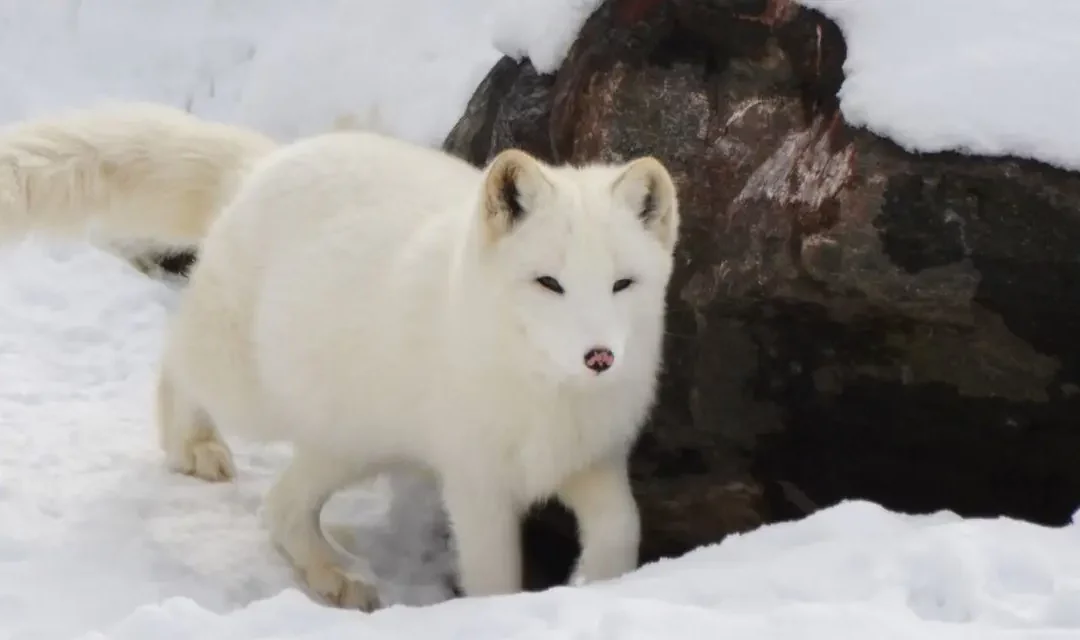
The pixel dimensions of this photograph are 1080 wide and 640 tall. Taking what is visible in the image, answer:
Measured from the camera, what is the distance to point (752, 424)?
135 inches

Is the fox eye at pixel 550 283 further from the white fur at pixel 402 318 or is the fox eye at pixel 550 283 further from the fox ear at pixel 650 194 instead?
the fox ear at pixel 650 194

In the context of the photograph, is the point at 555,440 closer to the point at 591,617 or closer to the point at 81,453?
the point at 591,617

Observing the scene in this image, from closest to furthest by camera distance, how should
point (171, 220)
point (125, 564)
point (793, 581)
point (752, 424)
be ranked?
point (793, 581) < point (125, 564) < point (752, 424) < point (171, 220)

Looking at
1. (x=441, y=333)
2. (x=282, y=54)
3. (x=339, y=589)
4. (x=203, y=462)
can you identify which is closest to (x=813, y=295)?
(x=441, y=333)

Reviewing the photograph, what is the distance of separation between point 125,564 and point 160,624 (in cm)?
98

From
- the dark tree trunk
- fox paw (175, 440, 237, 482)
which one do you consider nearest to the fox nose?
the dark tree trunk

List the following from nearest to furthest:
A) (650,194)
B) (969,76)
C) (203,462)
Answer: (650,194) < (969,76) < (203,462)

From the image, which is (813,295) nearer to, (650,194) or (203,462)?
(650,194)

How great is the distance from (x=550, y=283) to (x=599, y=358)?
0.25 meters

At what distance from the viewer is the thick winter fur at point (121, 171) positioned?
10.9 feet

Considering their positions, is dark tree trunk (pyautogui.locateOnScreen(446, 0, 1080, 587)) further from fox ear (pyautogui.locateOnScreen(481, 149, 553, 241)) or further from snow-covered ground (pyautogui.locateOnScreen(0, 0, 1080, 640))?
fox ear (pyautogui.locateOnScreen(481, 149, 553, 241))

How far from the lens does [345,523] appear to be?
379 centimetres

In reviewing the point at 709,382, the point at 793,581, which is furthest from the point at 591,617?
the point at 709,382

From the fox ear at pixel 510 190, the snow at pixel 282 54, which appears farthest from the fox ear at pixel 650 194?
the snow at pixel 282 54
